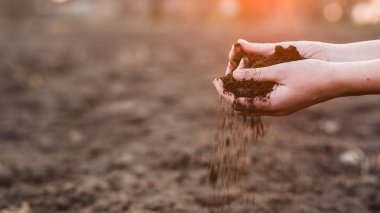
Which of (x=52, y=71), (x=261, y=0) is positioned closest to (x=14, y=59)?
(x=52, y=71)

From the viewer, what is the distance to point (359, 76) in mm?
1921

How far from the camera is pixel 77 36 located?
9.67m

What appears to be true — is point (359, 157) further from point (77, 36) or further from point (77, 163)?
point (77, 36)

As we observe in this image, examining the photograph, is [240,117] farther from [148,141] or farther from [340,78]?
[148,141]

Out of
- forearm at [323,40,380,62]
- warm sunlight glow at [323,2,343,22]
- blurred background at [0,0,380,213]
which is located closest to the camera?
forearm at [323,40,380,62]

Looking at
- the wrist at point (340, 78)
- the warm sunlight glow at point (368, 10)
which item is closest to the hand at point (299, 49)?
the wrist at point (340, 78)

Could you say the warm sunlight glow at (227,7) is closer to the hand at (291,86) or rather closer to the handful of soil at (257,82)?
the handful of soil at (257,82)

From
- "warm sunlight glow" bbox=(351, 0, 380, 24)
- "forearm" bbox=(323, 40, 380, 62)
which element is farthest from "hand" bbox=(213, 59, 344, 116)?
"warm sunlight glow" bbox=(351, 0, 380, 24)

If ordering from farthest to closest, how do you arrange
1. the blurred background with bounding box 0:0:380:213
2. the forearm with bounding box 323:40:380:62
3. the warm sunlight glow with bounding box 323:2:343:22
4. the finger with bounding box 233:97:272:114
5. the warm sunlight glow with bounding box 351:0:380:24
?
the warm sunlight glow with bounding box 351:0:380:24 → the warm sunlight glow with bounding box 323:2:343:22 → the blurred background with bounding box 0:0:380:213 → the forearm with bounding box 323:40:380:62 → the finger with bounding box 233:97:272:114

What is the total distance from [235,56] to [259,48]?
0.42 feet

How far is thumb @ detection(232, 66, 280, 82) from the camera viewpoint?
2.02 m

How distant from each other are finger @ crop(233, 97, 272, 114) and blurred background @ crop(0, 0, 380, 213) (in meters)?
0.73

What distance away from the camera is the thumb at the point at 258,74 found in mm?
2018

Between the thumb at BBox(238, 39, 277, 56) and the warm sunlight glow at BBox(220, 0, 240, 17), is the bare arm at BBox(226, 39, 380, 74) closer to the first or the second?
the thumb at BBox(238, 39, 277, 56)
